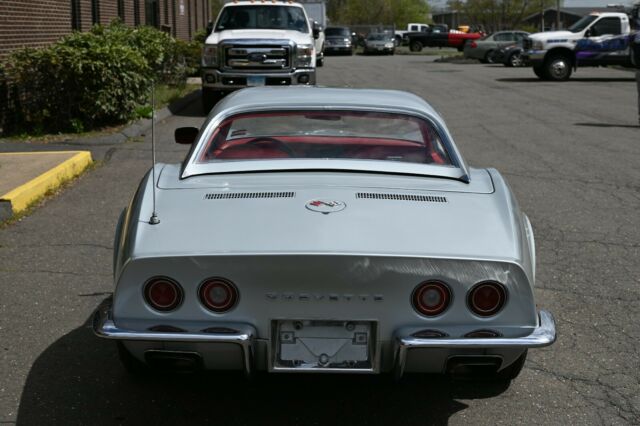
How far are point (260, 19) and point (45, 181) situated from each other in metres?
9.64

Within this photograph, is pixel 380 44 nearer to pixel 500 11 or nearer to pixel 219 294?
pixel 500 11

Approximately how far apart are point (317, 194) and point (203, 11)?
40651 mm

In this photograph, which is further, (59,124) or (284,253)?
(59,124)

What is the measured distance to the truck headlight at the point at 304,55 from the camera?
16.7 m


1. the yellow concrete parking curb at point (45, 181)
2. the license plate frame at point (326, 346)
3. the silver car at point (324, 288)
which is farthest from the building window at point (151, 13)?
the license plate frame at point (326, 346)

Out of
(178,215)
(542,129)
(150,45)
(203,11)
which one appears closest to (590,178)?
(542,129)

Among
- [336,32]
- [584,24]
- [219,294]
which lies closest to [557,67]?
[584,24]

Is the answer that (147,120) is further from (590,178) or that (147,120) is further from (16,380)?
(16,380)

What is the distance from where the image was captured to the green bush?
12727 millimetres

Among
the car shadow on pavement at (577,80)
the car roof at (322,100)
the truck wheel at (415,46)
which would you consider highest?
the truck wheel at (415,46)

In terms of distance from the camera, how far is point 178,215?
12.9 feet

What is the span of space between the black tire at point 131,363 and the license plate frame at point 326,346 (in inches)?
35.7

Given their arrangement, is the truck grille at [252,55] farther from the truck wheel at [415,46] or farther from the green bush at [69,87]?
the truck wheel at [415,46]

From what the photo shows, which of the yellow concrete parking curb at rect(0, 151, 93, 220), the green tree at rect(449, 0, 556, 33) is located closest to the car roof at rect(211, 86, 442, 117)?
the yellow concrete parking curb at rect(0, 151, 93, 220)
